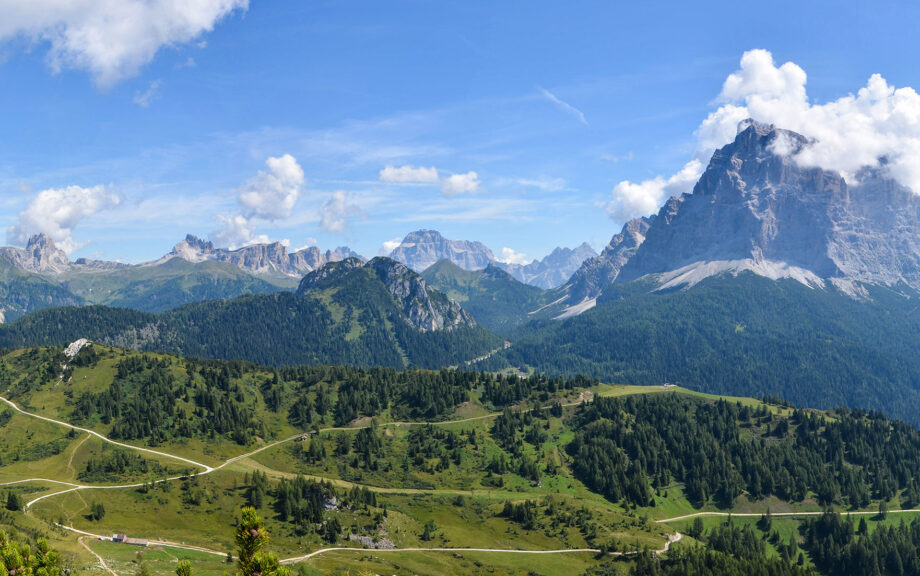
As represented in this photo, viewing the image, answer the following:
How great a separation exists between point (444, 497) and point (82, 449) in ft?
391

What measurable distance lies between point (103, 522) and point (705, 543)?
174m

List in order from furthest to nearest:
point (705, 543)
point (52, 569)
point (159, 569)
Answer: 1. point (705, 543)
2. point (159, 569)
3. point (52, 569)

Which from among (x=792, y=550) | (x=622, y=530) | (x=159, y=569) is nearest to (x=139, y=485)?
(x=159, y=569)

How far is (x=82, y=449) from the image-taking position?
193 m

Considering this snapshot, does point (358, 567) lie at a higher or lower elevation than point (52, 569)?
lower

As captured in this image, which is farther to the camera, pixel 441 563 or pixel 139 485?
pixel 139 485

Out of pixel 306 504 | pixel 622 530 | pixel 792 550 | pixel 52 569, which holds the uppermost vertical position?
pixel 52 569

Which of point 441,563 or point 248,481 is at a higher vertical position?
point 248,481

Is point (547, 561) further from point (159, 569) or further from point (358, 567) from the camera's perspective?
point (159, 569)

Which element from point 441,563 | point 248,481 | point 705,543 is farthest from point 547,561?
point 248,481

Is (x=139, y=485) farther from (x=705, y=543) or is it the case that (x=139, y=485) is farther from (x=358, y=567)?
(x=705, y=543)

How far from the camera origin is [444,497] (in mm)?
198875

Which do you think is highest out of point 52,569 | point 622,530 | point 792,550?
point 52,569

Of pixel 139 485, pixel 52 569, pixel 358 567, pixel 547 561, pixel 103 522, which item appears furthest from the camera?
pixel 139 485
